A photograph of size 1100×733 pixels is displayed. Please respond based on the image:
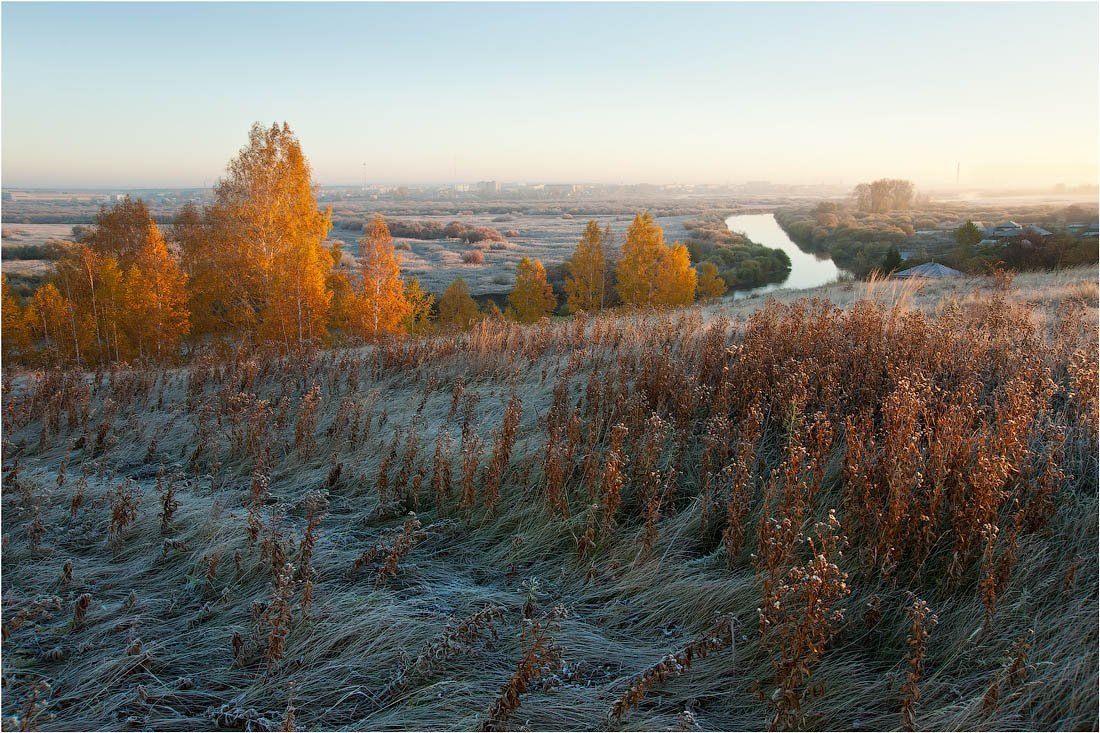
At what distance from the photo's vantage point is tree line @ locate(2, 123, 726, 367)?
17.5 meters

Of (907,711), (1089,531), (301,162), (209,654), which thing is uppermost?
(301,162)

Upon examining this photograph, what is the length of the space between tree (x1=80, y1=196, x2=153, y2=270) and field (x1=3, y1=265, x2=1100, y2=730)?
23.1 meters

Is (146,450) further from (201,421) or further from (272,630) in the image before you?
(272,630)

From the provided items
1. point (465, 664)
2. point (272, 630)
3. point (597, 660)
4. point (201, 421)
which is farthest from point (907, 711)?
point (201, 421)

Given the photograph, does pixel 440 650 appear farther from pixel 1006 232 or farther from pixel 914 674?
pixel 1006 232

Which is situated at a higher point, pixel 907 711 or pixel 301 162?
pixel 301 162

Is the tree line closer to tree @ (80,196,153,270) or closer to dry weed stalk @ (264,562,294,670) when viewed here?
tree @ (80,196,153,270)

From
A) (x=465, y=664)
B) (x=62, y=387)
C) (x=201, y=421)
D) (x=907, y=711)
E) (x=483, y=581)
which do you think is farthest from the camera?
(x=62, y=387)

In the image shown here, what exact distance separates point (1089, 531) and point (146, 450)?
243 inches

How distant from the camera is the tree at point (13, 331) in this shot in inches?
888

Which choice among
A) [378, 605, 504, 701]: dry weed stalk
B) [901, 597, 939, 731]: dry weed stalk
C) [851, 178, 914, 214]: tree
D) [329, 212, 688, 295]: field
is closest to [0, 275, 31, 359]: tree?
[329, 212, 688, 295]: field

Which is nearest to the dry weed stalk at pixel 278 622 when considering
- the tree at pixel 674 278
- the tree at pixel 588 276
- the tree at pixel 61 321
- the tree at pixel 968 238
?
the tree at pixel 61 321

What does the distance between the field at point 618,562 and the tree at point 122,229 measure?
75.9 feet

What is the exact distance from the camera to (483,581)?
3.32 metres
